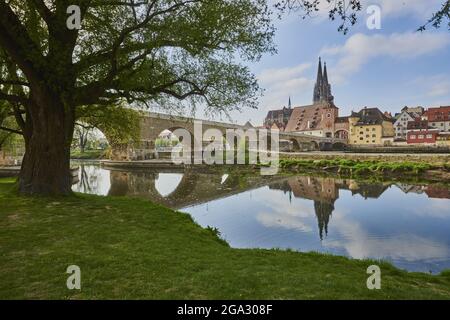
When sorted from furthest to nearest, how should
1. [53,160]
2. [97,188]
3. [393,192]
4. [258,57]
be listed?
[97,188] → [393,192] → [258,57] → [53,160]

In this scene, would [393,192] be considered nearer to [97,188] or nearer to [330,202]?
[330,202]

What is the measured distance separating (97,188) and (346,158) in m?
30.3

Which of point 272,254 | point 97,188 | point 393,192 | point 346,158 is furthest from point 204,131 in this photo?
point 272,254

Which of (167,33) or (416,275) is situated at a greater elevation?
(167,33)

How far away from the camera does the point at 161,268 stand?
5.39 m

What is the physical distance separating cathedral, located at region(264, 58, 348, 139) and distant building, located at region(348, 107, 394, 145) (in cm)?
418

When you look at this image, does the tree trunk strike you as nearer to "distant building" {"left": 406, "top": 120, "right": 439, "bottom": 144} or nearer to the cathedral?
"distant building" {"left": 406, "top": 120, "right": 439, "bottom": 144}

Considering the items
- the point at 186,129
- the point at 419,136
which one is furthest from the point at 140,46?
the point at 419,136

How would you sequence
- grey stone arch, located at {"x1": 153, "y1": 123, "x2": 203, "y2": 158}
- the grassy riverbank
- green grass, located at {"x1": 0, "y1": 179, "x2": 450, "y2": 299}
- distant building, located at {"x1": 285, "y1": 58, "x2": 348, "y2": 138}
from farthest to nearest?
distant building, located at {"x1": 285, "y1": 58, "x2": 348, "y2": 138} → grey stone arch, located at {"x1": 153, "y1": 123, "x2": 203, "y2": 158} → the grassy riverbank → green grass, located at {"x1": 0, "y1": 179, "x2": 450, "y2": 299}

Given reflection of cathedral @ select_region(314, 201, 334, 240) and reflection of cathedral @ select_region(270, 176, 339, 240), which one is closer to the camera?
reflection of cathedral @ select_region(314, 201, 334, 240)

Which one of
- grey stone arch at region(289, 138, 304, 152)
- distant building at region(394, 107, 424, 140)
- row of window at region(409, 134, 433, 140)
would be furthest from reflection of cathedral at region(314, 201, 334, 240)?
distant building at region(394, 107, 424, 140)

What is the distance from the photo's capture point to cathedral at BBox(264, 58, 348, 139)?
103062 millimetres

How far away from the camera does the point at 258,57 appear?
12.8 m

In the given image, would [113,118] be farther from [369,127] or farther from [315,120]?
[315,120]
